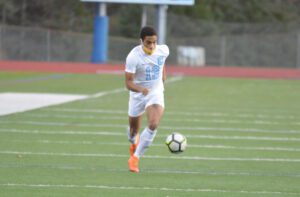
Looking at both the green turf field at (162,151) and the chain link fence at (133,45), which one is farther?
the chain link fence at (133,45)

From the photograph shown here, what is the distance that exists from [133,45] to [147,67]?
40190mm

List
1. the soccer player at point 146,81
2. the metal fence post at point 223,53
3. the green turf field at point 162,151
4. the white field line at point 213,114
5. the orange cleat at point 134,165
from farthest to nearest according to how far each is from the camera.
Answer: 1. the metal fence post at point 223,53
2. the white field line at point 213,114
3. the soccer player at point 146,81
4. the orange cleat at point 134,165
5. the green turf field at point 162,151

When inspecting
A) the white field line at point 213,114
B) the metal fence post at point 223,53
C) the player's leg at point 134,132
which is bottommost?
the metal fence post at point 223,53

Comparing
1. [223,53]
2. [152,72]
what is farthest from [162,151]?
[223,53]

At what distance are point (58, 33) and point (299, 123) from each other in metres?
34.6

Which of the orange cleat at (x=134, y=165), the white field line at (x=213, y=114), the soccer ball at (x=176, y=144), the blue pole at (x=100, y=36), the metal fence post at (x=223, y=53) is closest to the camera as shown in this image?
the orange cleat at (x=134, y=165)

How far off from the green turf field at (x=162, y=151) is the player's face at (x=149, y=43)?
148cm

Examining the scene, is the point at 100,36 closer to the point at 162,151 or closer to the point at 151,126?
the point at 162,151

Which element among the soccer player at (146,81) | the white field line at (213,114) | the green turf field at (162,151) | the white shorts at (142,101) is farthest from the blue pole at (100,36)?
the soccer player at (146,81)

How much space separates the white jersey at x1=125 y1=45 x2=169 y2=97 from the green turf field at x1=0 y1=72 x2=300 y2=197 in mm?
1068

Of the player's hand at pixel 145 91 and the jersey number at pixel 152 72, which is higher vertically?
the jersey number at pixel 152 72

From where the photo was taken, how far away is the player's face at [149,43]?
1150cm

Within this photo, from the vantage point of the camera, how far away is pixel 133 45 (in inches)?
2040

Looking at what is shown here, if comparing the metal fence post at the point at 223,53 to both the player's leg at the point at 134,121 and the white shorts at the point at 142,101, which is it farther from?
the white shorts at the point at 142,101
